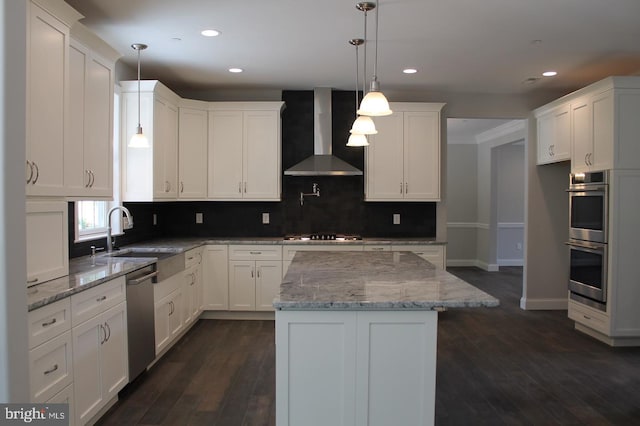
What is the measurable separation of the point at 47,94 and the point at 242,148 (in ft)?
9.32

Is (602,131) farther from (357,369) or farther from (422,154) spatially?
(357,369)

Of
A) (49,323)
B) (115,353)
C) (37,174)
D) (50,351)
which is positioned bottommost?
(115,353)

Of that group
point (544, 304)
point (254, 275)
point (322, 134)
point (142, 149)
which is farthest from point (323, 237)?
point (544, 304)

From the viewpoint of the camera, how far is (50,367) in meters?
2.22

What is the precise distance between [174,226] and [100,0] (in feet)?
10.2

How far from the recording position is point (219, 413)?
9.44 ft

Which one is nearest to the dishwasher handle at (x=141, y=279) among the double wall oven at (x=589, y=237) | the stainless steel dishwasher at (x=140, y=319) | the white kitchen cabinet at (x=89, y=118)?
the stainless steel dishwasher at (x=140, y=319)

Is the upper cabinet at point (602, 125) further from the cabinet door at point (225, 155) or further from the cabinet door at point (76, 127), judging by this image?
the cabinet door at point (76, 127)

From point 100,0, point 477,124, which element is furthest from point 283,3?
point 477,124

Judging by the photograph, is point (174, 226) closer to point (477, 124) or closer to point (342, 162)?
point (342, 162)

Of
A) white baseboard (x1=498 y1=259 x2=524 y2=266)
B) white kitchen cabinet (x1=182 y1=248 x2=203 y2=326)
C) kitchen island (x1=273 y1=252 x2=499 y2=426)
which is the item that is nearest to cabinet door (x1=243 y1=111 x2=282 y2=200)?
white kitchen cabinet (x1=182 y1=248 x2=203 y2=326)

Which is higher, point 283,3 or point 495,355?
point 283,3

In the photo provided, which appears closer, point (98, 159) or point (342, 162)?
point (98, 159)

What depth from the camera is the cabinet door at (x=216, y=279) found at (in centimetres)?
506
